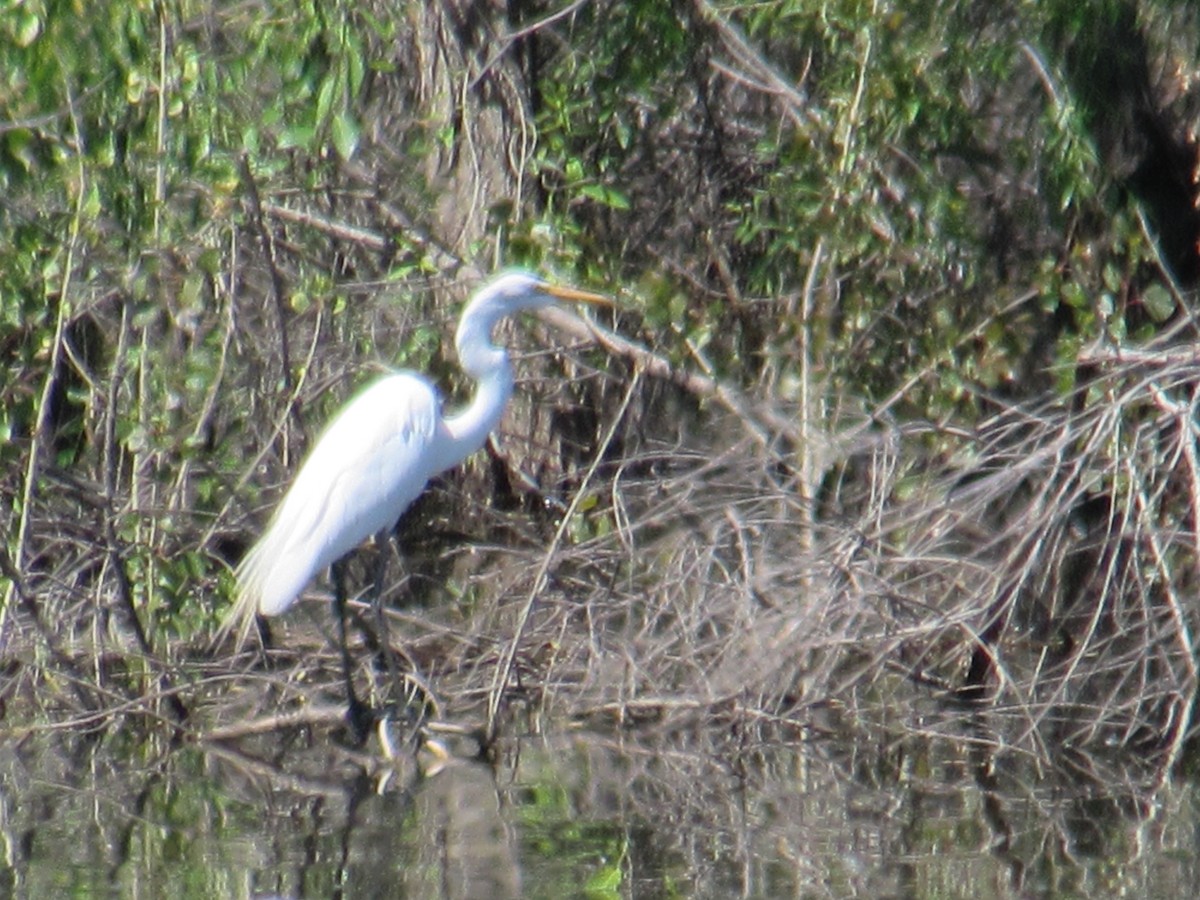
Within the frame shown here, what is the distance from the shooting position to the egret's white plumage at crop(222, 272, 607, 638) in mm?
6543

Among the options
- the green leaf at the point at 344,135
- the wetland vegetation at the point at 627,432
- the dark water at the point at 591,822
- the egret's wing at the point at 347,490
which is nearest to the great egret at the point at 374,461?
the egret's wing at the point at 347,490

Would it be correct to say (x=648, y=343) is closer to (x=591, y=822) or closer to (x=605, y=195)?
(x=605, y=195)

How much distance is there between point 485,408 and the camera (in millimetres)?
7094

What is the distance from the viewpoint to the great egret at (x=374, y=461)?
21.5 ft

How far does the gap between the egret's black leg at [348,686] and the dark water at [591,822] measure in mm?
97

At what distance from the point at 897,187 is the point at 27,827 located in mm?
3688

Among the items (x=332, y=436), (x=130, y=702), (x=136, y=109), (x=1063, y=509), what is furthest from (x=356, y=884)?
(x=136, y=109)

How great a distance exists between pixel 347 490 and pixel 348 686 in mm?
628

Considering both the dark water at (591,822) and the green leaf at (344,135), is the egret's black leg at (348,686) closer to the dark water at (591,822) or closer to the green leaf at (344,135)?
the dark water at (591,822)

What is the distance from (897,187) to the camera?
7.42 m

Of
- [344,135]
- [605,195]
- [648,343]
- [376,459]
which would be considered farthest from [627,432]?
[344,135]

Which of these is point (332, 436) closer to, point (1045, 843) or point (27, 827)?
point (27, 827)

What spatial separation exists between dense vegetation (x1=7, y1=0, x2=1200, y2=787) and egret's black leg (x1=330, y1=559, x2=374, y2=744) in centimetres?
26

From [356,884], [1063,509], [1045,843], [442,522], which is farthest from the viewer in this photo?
[442,522]
